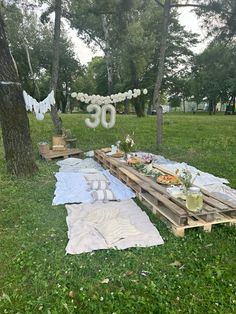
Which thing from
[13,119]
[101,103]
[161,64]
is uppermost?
[161,64]

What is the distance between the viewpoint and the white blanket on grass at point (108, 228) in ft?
9.89

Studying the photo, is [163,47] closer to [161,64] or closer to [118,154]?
[161,64]

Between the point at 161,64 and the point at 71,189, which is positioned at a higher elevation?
the point at 161,64

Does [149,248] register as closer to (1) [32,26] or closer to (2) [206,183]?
(2) [206,183]

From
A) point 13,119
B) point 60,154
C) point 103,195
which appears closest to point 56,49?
point 60,154

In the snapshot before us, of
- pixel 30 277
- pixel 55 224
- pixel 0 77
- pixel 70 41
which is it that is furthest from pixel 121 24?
pixel 70 41

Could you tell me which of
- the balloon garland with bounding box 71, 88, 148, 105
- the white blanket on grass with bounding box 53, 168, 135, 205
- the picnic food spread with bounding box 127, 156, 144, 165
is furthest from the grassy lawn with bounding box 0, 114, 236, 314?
the balloon garland with bounding box 71, 88, 148, 105

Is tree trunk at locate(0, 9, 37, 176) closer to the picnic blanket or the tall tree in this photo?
the picnic blanket

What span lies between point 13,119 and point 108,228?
10.1ft

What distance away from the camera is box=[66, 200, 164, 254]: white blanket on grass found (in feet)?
9.89

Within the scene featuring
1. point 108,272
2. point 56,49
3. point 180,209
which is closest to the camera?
point 108,272

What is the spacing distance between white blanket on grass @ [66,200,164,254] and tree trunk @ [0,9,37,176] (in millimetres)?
1943

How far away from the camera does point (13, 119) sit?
5.20 m

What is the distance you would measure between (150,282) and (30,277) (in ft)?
3.62
